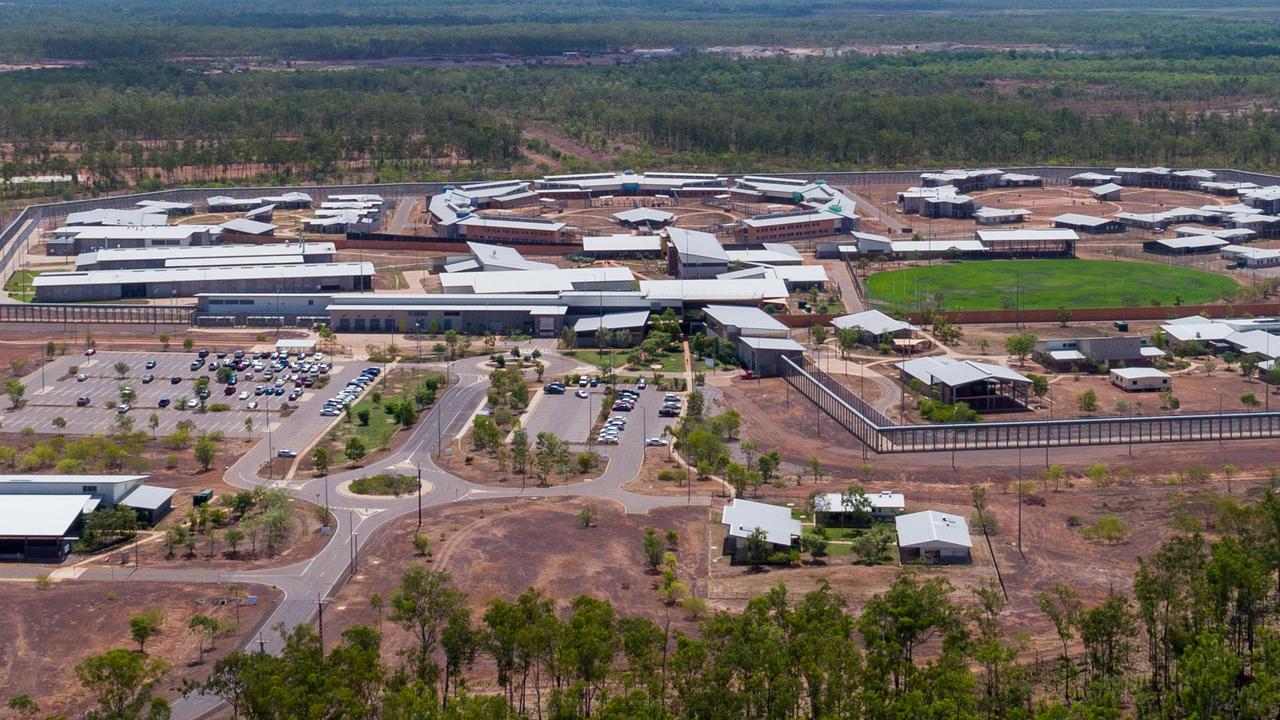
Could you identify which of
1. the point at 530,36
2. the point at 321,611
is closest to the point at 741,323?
the point at 321,611

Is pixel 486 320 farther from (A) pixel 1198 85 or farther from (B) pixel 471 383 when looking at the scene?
(A) pixel 1198 85

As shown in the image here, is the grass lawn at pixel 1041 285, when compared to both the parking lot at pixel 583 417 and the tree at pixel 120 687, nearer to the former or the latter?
the parking lot at pixel 583 417

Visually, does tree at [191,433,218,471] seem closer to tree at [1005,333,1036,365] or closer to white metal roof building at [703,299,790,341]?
white metal roof building at [703,299,790,341]

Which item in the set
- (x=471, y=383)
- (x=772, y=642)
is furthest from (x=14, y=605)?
(x=471, y=383)

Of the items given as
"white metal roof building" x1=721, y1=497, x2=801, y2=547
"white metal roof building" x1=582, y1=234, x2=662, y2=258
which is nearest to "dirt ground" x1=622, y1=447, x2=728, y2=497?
"white metal roof building" x1=721, y1=497, x2=801, y2=547

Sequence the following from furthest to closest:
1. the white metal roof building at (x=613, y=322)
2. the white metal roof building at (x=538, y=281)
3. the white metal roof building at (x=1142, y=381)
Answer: the white metal roof building at (x=538, y=281) → the white metal roof building at (x=613, y=322) → the white metal roof building at (x=1142, y=381)

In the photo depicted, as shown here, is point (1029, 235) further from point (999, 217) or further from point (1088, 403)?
point (1088, 403)

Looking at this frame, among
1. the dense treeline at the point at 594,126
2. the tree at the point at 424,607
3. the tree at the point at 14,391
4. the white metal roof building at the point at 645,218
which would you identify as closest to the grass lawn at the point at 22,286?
the tree at the point at 14,391
